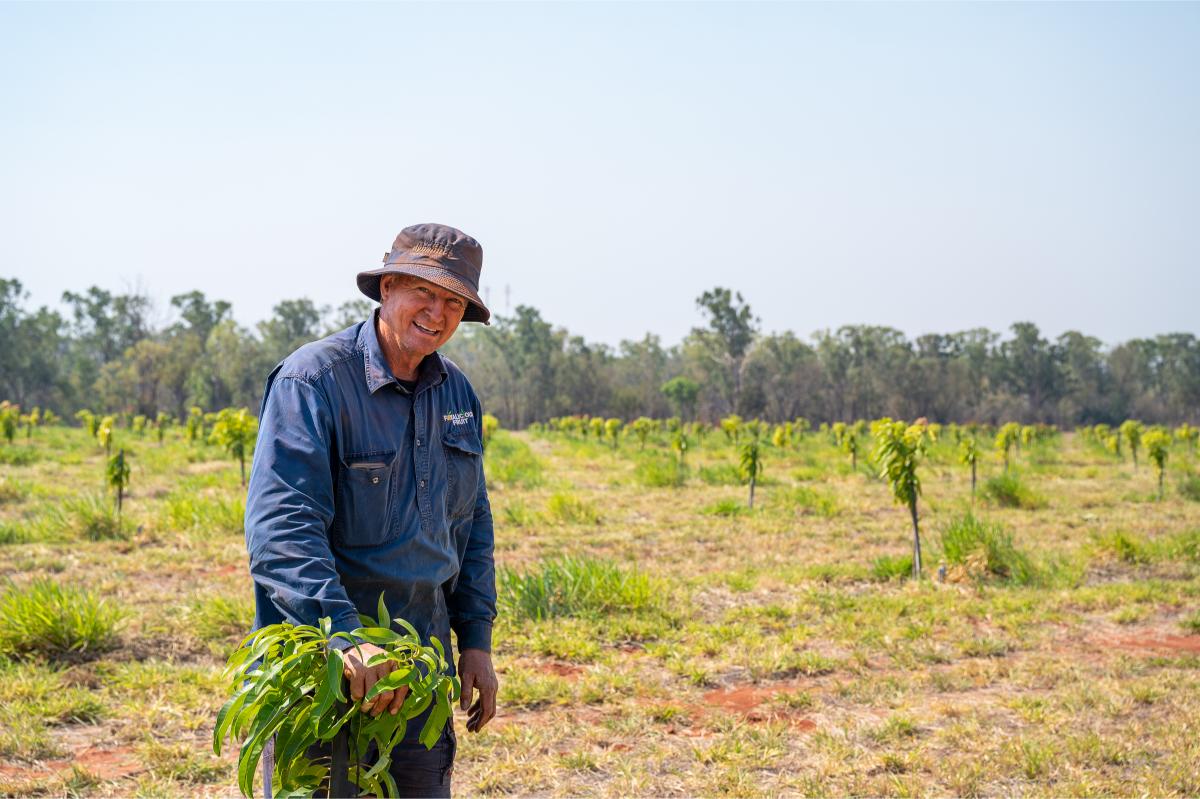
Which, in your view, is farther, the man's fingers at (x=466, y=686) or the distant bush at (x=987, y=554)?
the distant bush at (x=987, y=554)

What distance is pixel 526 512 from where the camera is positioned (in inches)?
460

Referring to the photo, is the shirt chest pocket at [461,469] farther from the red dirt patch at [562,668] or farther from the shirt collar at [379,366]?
the red dirt patch at [562,668]

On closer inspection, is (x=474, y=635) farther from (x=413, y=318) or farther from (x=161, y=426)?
(x=161, y=426)

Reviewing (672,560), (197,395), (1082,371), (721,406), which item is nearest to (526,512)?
(672,560)

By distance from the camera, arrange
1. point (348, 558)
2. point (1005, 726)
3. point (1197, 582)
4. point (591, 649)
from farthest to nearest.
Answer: point (1197, 582)
point (591, 649)
point (1005, 726)
point (348, 558)

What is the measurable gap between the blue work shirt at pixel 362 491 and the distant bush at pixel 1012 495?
12.3 m

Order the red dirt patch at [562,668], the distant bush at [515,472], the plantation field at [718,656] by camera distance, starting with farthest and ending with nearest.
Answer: the distant bush at [515,472], the red dirt patch at [562,668], the plantation field at [718,656]

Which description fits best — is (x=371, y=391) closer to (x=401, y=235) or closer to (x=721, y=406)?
(x=401, y=235)

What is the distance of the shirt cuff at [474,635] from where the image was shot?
8.58ft

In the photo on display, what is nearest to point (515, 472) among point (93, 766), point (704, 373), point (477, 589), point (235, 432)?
point (235, 432)

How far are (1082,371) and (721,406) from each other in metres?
30.7

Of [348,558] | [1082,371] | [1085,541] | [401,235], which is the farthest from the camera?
[1082,371]

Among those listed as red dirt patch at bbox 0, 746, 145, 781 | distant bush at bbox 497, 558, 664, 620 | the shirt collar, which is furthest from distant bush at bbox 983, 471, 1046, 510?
the shirt collar

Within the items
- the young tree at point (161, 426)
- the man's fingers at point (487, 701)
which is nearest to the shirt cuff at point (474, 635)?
the man's fingers at point (487, 701)
